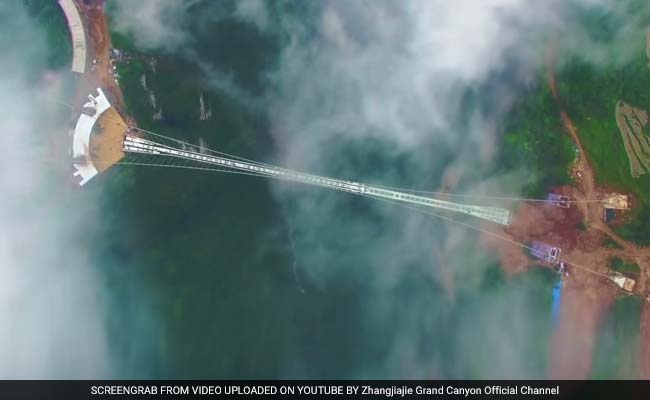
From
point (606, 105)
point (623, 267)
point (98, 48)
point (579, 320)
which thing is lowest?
point (579, 320)

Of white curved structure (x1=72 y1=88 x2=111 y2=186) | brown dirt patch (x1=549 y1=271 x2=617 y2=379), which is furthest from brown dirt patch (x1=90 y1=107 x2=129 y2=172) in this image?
brown dirt patch (x1=549 y1=271 x2=617 y2=379)

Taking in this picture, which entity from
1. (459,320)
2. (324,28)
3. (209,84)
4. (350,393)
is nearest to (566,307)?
(459,320)

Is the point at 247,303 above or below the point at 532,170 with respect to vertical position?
below

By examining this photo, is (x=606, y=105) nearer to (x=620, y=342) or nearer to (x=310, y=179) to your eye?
(x=620, y=342)

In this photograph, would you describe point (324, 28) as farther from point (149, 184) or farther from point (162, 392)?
point (162, 392)

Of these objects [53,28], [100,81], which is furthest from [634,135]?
[53,28]

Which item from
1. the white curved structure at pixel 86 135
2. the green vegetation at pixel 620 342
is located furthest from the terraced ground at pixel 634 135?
the white curved structure at pixel 86 135
